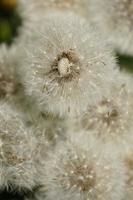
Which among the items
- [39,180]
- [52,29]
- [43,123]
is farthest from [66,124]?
[52,29]

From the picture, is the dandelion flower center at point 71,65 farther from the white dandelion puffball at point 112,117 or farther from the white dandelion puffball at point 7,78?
the white dandelion puffball at point 7,78

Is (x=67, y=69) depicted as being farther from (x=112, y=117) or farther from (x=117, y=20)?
(x=117, y=20)

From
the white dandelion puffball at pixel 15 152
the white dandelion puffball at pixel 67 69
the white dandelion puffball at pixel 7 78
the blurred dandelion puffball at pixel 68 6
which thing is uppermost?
the blurred dandelion puffball at pixel 68 6

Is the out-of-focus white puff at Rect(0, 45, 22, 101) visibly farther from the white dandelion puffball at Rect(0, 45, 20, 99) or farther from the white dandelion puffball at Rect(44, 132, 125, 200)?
the white dandelion puffball at Rect(44, 132, 125, 200)

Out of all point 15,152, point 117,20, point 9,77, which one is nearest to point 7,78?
point 9,77

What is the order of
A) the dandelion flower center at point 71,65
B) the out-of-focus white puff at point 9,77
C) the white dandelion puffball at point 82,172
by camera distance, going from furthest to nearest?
the out-of-focus white puff at point 9,77 < the white dandelion puffball at point 82,172 < the dandelion flower center at point 71,65

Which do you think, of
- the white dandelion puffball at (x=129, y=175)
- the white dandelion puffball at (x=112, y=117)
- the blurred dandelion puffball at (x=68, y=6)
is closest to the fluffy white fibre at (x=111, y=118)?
the white dandelion puffball at (x=112, y=117)

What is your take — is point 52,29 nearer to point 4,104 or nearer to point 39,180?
point 4,104
